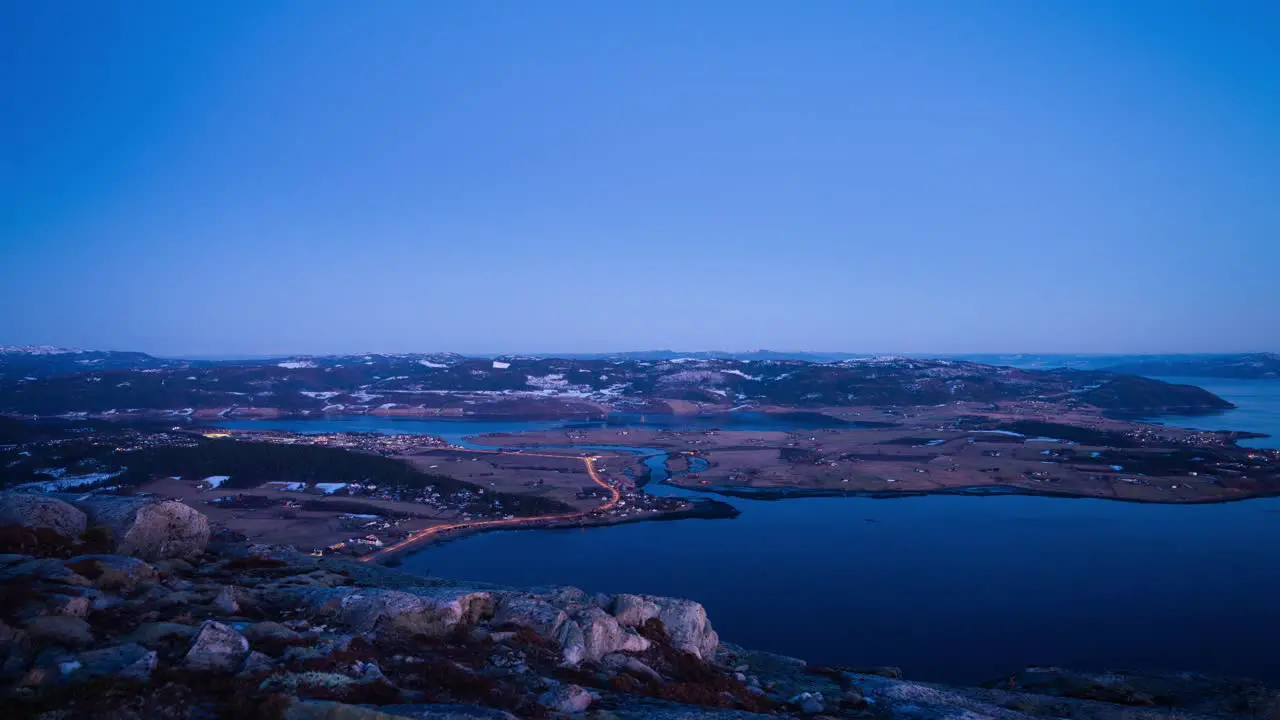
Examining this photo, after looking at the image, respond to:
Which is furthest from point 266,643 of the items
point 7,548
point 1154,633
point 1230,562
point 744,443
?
point 744,443

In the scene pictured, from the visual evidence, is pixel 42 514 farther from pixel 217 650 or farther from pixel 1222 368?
pixel 1222 368

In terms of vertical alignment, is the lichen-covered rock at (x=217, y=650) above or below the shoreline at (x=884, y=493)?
above

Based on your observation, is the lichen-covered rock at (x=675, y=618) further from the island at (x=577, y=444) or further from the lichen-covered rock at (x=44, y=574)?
the island at (x=577, y=444)

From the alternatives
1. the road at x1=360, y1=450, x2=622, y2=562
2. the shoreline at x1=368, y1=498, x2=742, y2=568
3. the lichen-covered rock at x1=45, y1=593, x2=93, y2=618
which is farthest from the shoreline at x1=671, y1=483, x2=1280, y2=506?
the lichen-covered rock at x1=45, y1=593, x2=93, y2=618

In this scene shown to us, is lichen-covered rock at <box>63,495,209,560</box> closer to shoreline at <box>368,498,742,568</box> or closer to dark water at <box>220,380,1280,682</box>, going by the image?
dark water at <box>220,380,1280,682</box>

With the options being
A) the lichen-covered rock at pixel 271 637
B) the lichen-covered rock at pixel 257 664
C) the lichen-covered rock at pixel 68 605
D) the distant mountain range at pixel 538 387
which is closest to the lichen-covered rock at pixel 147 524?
the lichen-covered rock at pixel 68 605

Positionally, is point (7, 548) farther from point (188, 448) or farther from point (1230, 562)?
point (188, 448)
